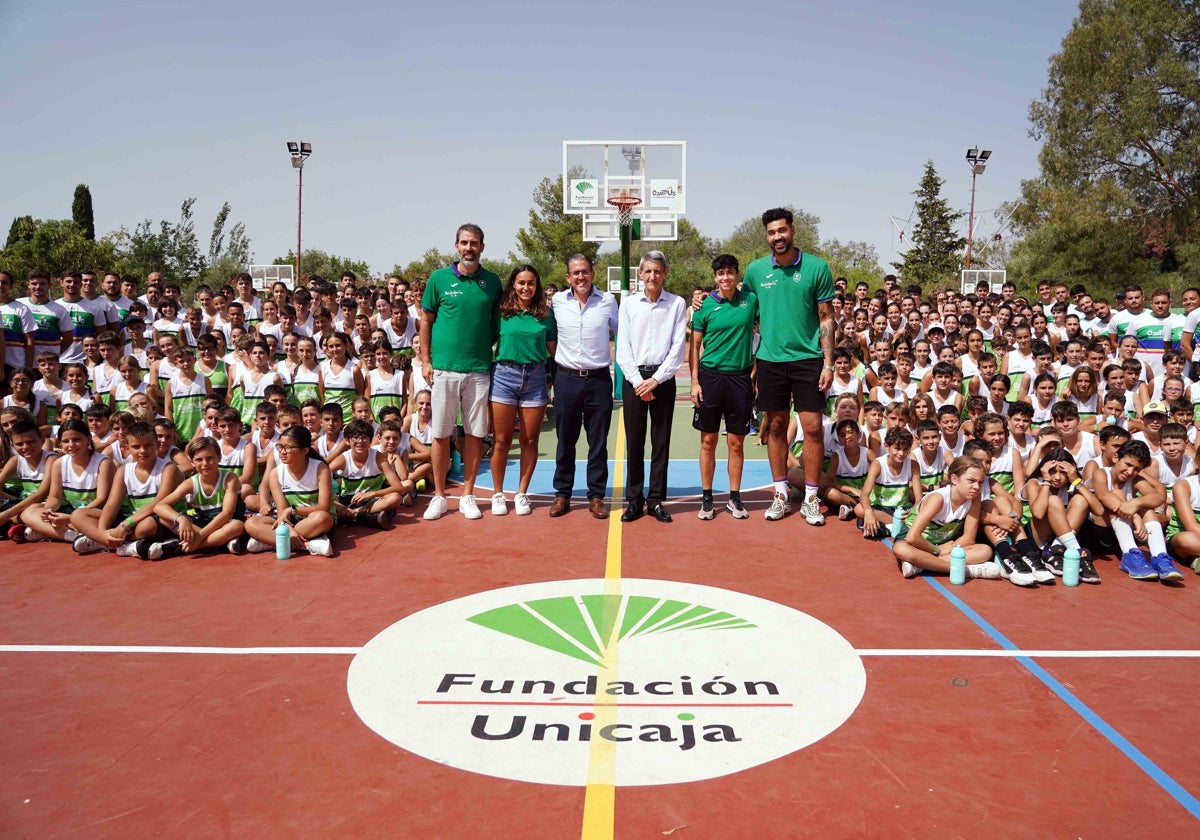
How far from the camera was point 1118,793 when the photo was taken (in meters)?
3.25

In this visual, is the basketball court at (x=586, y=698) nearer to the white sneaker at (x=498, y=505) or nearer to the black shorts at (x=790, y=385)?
the white sneaker at (x=498, y=505)

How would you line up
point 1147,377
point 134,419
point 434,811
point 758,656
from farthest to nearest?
1. point 1147,377
2. point 134,419
3. point 758,656
4. point 434,811

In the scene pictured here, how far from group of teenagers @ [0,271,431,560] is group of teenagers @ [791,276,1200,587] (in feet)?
13.7

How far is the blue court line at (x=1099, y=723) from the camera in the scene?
324 centimetres

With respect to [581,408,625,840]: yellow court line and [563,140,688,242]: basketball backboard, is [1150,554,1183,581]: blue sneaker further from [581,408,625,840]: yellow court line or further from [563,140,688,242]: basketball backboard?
[563,140,688,242]: basketball backboard

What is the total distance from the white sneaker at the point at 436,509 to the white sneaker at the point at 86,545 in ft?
8.16

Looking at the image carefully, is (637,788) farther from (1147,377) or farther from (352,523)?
(1147,377)

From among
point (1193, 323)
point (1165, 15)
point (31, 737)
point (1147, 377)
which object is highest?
point (1165, 15)

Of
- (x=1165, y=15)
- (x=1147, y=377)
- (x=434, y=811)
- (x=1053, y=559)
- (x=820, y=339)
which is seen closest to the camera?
(x=434, y=811)

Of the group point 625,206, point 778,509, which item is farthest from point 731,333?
point 625,206

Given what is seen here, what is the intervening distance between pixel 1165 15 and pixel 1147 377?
A: 3371 cm

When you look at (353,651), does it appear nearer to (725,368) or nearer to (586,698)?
(586,698)

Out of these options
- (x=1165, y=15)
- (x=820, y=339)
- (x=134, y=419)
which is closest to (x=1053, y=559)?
(x=820, y=339)

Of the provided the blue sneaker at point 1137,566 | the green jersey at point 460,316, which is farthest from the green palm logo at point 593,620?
the blue sneaker at point 1137,566
